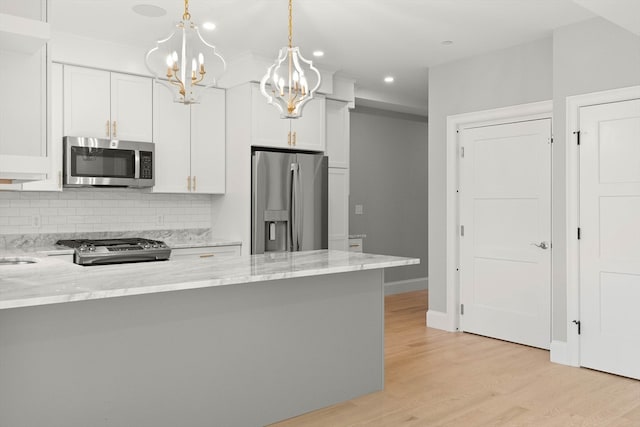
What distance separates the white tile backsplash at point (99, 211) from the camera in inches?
178

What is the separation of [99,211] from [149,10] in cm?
196

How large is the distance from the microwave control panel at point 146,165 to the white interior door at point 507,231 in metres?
2.91

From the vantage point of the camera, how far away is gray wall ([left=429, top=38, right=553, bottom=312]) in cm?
456

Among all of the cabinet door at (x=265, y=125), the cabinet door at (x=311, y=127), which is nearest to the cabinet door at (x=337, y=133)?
the cabinet door at (x=311, y=127)

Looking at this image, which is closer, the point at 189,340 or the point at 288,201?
the point at 189,340

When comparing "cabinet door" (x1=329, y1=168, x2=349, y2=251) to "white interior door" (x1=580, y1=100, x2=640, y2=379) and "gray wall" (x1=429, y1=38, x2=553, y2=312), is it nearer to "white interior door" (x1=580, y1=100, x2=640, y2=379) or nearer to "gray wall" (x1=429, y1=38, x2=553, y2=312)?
"gray wall" (x1=429, y1=38, x2=553, y2=312)

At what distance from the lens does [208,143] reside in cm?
520

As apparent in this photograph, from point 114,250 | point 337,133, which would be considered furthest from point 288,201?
point 114,250

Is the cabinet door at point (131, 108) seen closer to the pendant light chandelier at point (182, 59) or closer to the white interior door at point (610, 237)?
the pendant light chandelier at point (182, 59)

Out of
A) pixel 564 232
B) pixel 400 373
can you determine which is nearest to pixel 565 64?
pixel 564 232

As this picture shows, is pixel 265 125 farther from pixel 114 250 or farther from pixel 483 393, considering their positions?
pixel 483 393

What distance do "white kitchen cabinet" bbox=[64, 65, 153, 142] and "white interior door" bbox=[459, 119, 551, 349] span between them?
119 inches

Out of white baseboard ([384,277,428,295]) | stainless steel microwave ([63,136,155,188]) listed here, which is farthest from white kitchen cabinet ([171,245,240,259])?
white baseboard ([384,277,428,295])

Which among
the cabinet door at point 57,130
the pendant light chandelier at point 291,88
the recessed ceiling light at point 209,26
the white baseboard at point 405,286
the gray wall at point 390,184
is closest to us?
the pendant light chandelier at point 291,88
